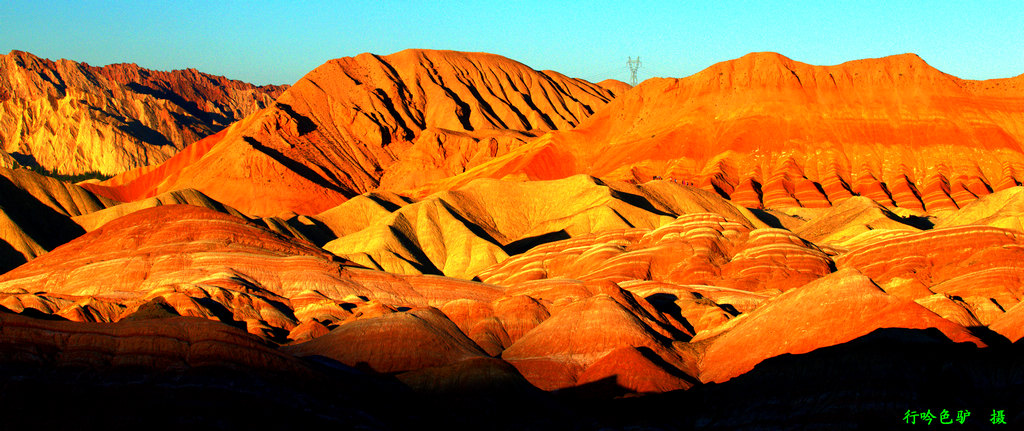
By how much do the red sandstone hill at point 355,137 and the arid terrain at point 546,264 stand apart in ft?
1.74

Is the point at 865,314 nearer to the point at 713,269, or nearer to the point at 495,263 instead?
the point at 713,269

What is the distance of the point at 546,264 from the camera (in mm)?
75312

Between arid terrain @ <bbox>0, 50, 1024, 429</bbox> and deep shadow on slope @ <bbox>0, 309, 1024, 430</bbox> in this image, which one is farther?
arid terrain @ <bbox>0, 50, 1024, 429</bbox>

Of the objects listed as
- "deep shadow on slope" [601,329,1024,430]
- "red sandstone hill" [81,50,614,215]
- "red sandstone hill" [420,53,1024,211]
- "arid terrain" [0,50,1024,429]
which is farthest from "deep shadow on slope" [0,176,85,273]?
"deep shadow on slope" [601,329,1024,430]

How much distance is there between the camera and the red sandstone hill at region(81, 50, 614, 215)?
135875 millimetres

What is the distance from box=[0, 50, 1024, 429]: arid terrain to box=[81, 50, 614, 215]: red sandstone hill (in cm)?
53

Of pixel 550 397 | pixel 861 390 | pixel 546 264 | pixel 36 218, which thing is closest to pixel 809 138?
pixel 546 264

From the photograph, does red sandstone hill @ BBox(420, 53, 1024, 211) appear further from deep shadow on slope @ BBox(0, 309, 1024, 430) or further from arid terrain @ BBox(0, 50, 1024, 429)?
deep shadow on slope @ BBox(0, 309, 1024, 430)

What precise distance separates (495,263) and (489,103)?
98319mm

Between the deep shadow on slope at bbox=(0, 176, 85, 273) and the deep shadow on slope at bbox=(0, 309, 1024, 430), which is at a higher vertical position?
the deep shadow on slope at bbox=(0, 176, 85, 273)

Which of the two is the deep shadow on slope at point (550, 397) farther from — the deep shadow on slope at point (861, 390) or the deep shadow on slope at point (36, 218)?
the deep shadow on slope at point (36, 218)

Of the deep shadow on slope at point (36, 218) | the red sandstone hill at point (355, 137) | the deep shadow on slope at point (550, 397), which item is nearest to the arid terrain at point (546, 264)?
the deep shadow on slope at point (550, 397)

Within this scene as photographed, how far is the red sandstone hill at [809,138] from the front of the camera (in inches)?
4707

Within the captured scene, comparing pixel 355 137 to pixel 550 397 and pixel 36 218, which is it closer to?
pixel 36 218
